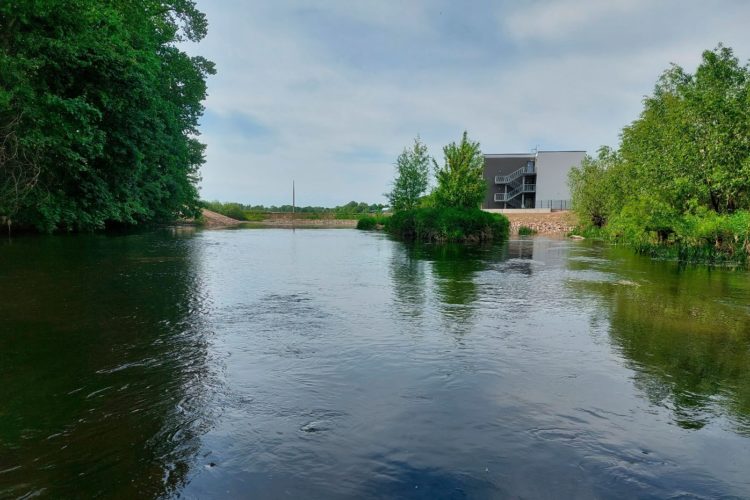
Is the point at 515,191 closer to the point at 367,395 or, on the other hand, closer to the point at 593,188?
the point at 593,188

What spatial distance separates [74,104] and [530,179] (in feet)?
223

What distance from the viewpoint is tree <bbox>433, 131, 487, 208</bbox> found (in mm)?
36781

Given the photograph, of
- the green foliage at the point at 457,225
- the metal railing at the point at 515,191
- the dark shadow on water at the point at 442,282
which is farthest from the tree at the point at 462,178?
the metal railing at the point at 515,191

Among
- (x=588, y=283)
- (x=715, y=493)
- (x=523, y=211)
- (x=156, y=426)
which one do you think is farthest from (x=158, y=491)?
(x=523, y=211)

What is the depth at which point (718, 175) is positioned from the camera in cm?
2028

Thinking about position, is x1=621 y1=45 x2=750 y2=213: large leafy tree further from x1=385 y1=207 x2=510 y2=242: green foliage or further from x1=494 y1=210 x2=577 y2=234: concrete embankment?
x1=494 y1=210 x2=577 y2=234: concrete embankment

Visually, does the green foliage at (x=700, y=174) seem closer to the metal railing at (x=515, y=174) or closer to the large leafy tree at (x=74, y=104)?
the large leafy tree at (x=74, y=104)

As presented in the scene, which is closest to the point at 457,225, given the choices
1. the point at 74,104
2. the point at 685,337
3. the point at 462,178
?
the point at 462,178

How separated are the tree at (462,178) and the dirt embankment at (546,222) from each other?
18276 millimetres

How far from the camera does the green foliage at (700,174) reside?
20.3 m

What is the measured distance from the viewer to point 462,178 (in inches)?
1453

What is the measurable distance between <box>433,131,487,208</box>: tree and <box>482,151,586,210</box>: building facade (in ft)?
93.6

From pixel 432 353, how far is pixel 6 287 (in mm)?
9779

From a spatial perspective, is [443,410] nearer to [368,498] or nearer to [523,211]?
[368,498]
